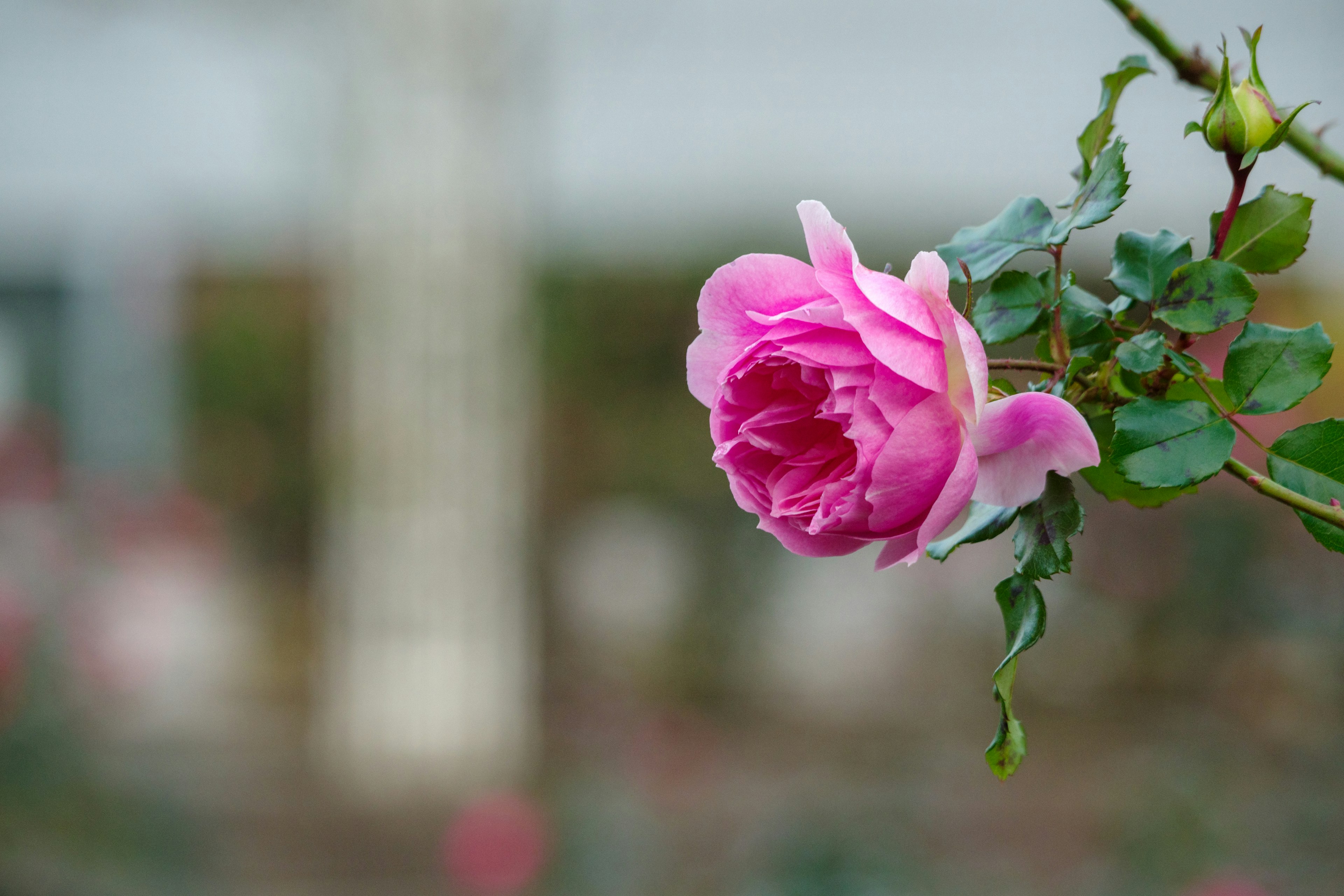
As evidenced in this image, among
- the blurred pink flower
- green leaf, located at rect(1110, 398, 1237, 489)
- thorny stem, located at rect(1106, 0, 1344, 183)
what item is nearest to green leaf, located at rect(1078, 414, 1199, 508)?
green leaf, located at rect(1110, 398, 1237, 489)

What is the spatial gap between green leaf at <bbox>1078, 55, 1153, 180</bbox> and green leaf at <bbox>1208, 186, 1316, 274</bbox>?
0.14ft

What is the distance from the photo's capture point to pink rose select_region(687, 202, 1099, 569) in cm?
28

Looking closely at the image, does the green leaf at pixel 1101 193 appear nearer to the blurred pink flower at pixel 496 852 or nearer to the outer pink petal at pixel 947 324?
the outer pink petal at pixel 947 324

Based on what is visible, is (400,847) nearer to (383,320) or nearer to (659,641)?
(659,641)

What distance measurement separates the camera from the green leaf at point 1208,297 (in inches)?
12.1

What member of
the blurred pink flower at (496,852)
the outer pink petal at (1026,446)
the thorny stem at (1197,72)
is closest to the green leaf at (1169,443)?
the outer pink petal at (1026,446)

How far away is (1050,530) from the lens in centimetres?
31

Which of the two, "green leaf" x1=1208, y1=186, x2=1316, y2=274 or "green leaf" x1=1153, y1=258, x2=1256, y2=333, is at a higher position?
"green leaf" x1=1208, y1=186, x2=1316, y2=274

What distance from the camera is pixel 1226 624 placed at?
9.18ft

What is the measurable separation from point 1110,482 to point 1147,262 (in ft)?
0.23

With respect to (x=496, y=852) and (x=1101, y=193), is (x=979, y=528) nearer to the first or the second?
(x=1101, y=193)

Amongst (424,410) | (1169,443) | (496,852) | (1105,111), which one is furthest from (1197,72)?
(424,410)

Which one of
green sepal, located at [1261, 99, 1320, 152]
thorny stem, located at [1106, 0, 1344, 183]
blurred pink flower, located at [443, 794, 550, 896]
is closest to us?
green sepal, located at [1261, 99, 1320, 152]

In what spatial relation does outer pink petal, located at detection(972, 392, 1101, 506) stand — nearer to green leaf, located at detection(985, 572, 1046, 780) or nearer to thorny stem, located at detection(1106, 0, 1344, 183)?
green leaf, located at detection(985, 572, 1046, 780)
